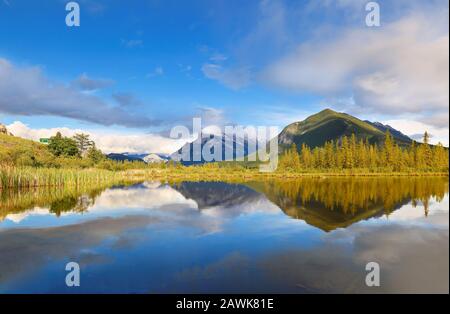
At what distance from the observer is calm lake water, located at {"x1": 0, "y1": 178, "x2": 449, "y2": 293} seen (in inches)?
336

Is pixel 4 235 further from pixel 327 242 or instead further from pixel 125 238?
pixel 327 242

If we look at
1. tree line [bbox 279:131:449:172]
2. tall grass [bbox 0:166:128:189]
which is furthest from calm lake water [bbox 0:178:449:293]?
tree line [bbox 279:131:449:172]

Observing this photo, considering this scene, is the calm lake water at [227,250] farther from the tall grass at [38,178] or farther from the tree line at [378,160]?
the tree line at [378,160]

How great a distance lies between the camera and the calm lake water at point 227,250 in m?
8.53

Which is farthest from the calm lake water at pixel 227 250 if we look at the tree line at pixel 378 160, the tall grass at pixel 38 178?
A: the tree line at pixel 378 160

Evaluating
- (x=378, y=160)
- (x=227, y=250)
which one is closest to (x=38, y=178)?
(x=227, y=250)

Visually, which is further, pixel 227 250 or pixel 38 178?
pixel 38 178

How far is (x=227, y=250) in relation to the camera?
1175cm

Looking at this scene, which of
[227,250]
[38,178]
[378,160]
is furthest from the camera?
[378,160]

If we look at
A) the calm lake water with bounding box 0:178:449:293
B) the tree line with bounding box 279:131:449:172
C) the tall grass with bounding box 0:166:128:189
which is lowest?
the calm lake water with bounding box 0:178:449:293

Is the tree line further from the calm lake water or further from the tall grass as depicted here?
the calm lake water

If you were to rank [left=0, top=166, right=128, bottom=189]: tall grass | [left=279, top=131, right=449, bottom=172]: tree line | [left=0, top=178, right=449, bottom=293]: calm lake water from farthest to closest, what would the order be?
[left=279, top=131, right=449, bottom=172]: tree line < [left=0, top=166, right=128, bottom=189]: tall grass < [left=0, top=178, right=449, bottom=293]: calm lake water

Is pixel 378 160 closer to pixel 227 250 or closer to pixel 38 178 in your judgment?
pixel 38 178
